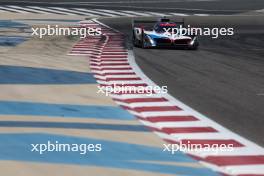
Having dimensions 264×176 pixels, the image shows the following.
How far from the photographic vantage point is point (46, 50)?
17.1 m

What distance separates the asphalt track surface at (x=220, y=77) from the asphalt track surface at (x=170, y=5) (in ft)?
49.9

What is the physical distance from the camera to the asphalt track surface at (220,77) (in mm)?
8703

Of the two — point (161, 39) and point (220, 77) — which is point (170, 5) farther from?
point (220, 77)

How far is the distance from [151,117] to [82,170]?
292 centimetres

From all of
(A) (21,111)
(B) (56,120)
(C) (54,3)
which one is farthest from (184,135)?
(C) (54,3)

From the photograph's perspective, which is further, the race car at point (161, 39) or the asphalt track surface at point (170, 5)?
the asphalt track surface at point (170, 5)

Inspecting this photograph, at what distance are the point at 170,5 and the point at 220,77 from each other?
94.1 ft

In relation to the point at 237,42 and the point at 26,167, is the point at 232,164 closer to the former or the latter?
the point at 26,167

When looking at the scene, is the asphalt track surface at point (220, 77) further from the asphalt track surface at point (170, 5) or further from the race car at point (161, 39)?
the asphalt track surface at point (170, 5)

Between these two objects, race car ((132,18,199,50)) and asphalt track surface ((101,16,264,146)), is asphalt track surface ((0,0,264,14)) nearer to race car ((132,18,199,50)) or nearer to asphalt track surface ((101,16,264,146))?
asphalt track surface ((101,16,264,146))

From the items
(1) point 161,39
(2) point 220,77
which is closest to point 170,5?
(1) point 161,39

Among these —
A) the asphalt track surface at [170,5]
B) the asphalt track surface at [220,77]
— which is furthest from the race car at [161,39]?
the asphalt track surface at [170,5]

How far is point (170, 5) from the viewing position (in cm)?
4075

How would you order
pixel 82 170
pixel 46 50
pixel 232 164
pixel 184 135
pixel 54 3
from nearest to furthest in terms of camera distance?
1. pixel 82 170
2. pixel 232 164
3. pixel 184 135
4. pixel 46 50
5. pixel 54 3
